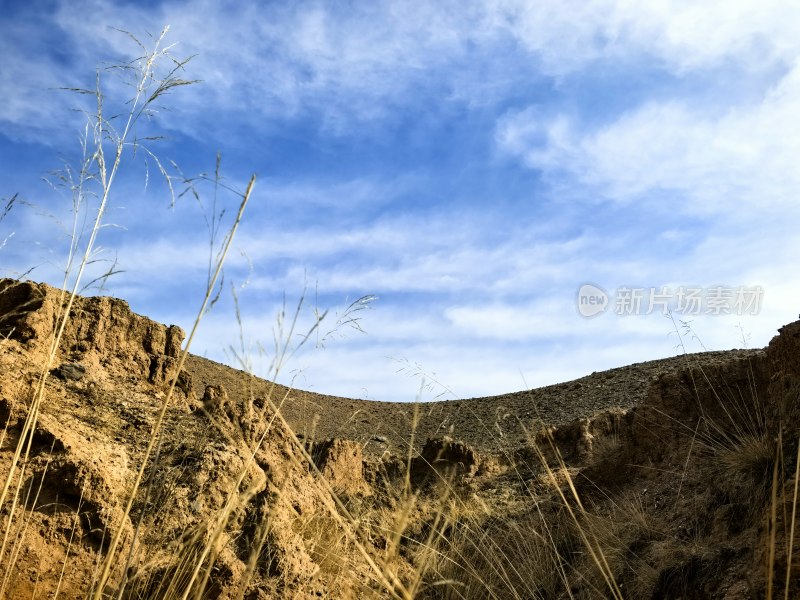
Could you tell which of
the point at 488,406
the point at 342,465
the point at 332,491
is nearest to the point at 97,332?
the point at 342,465

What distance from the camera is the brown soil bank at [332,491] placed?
3824mm

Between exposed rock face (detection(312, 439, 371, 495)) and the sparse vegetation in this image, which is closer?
the sparse vegetation

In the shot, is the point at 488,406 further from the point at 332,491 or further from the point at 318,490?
the point at 332,491

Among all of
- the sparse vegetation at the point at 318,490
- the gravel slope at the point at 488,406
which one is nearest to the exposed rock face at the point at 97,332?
the sparse vegetation at the point at 318,490

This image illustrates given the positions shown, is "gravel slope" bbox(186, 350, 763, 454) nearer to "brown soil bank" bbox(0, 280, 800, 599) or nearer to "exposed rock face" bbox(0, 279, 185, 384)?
"exposed rock face" bbox(0, 279, 185, 384)

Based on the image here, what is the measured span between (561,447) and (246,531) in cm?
537

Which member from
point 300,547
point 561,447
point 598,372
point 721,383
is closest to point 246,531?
point 300,547

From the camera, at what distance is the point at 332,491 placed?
273 cm

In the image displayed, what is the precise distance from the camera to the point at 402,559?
262 inches

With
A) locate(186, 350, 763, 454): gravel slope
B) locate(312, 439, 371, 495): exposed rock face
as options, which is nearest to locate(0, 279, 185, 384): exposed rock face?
locate(312, 439, 371, 495): exposed rock face

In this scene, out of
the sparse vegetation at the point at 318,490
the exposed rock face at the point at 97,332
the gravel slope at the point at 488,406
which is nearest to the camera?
the sparse vegetation at the point at 318,490

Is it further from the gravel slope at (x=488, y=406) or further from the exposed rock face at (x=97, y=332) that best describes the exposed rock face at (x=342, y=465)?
the gravel slope at (x=488, y=406)

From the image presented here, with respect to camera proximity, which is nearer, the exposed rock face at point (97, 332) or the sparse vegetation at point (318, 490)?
the sparse vegetation at point (318, 490)

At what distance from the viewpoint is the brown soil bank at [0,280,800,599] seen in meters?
3.82
